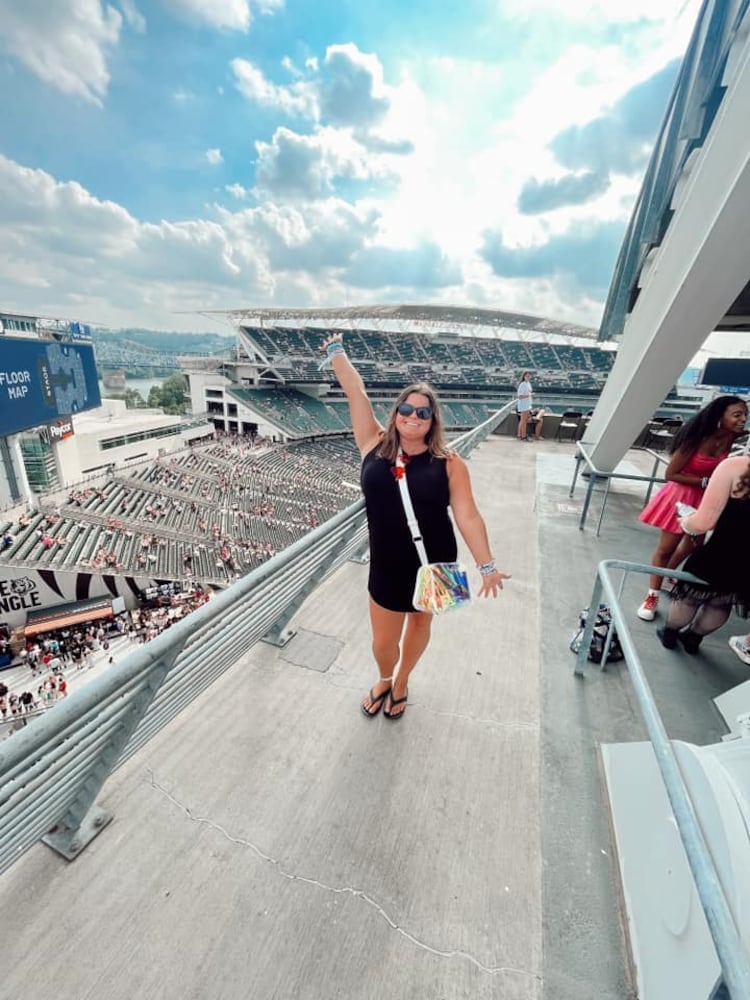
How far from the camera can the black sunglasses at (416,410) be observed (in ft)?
5.24

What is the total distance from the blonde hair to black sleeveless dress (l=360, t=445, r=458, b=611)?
3 centimetres

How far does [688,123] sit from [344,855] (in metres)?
4.43

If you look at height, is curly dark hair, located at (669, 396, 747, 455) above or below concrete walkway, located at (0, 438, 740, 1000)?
A: above

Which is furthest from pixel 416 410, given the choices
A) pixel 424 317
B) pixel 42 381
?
pixel 424 317

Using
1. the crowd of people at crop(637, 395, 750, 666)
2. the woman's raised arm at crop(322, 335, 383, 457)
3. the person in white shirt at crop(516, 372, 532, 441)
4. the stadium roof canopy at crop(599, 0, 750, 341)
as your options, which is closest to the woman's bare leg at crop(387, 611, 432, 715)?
the woman's raised arm at crop(322, 335, 383, 457)

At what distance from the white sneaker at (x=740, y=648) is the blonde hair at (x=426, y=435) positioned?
6.52ft

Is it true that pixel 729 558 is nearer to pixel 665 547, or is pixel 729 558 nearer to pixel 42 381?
pixel 665 547

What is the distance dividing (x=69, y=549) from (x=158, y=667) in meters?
17.1

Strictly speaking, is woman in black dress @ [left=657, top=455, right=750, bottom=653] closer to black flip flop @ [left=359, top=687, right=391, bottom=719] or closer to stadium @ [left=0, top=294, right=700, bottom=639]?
black flip flop @ [left=359, top=687, right=391, bottom=719]

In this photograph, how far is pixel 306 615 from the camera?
8.50 feet

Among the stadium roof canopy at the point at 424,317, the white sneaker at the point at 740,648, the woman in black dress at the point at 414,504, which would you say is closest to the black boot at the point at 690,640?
the white sneaker at the point at 740,648

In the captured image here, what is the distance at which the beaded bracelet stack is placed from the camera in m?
2.22

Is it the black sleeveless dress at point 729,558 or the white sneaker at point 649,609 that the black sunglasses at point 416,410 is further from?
the white sneaker at point 649,609

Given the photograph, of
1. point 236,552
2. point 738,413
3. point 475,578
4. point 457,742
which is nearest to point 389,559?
point 457,742
